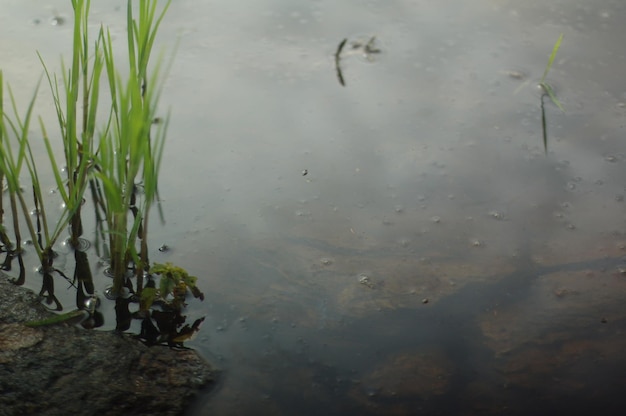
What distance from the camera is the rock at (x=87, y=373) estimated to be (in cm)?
153

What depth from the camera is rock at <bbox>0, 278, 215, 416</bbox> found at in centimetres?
153

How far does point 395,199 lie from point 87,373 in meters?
0.91

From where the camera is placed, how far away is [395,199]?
2.12 meters

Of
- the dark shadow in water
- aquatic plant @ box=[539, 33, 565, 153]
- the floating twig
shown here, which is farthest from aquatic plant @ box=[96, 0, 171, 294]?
aquatic plant @ box=[539, 33, 565, 153]

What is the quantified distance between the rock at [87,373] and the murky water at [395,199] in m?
0.06

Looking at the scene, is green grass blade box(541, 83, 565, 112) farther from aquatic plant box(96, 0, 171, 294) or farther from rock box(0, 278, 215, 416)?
rock box(0, 278, 215, 416)

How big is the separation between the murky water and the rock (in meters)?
0.06

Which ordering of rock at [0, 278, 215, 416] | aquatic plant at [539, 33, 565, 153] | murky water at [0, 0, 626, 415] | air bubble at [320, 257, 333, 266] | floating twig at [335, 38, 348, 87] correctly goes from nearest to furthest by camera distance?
rock at [0, 278, 215, 416], murky water at [0, 0, 626, 415], air bubble at [320, 257, 333, 266], aquatic plant at [539, 33, 565, 153], floating twig at [335, 38, 348, 87]

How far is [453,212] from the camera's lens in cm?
208

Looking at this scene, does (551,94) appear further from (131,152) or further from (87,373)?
(87,373)

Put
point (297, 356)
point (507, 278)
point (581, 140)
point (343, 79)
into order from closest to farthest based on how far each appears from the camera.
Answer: point (297, 356) < point (507, 278) < point (581, 140) < point (343, 79)

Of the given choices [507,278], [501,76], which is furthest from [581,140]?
[507,278]

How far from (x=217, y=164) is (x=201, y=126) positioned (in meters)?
0.19

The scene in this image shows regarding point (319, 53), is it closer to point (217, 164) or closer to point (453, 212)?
point (217, 164)
